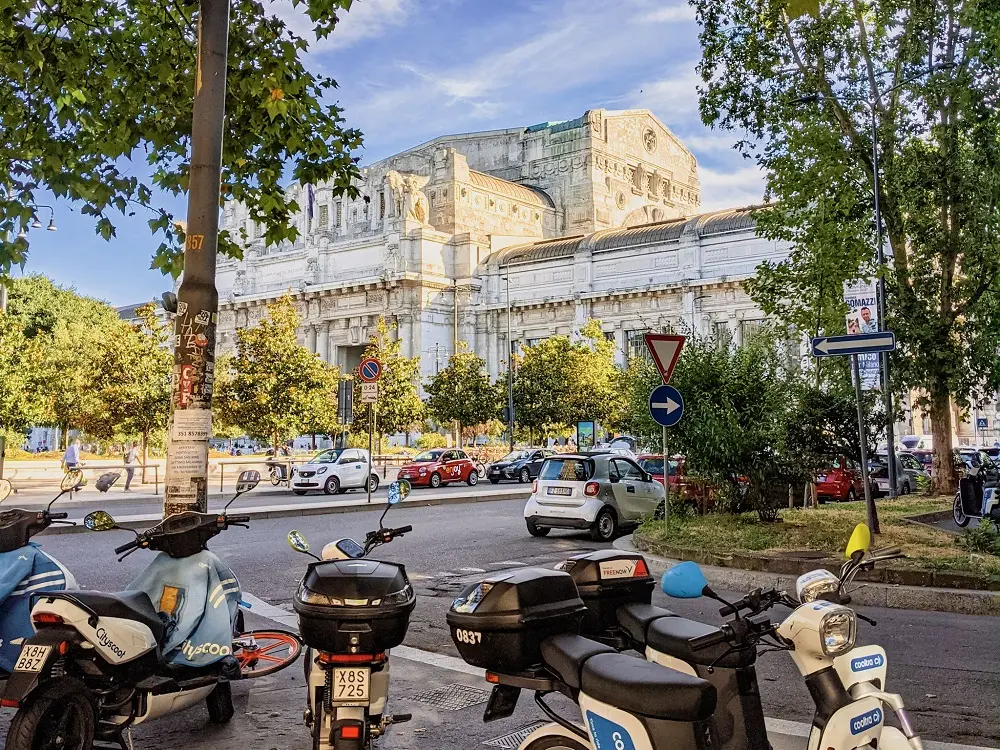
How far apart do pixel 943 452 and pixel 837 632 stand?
18664mm

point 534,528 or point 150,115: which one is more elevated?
point 150,115

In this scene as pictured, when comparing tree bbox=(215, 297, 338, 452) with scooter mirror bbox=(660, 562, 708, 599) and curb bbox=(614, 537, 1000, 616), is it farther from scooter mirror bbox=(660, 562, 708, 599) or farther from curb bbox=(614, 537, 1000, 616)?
scooter mirror bbox=(660, 562, 708, 599)

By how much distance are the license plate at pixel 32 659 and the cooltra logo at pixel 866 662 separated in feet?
9.56

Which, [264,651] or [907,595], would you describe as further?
[907,595]

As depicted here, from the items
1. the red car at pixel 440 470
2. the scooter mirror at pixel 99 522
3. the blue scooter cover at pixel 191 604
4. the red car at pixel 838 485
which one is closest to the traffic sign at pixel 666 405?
the blue scooter cover at pixel 191 604

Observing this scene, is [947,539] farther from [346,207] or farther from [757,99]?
[346,207]

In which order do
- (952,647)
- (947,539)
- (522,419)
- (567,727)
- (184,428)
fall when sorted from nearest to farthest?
(567,727) → (184,428) → (952,647) → (947,539) → (522,419)

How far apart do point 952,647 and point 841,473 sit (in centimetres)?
1731

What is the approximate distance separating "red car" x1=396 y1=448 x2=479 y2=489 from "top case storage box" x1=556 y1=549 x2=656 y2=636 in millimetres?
25252

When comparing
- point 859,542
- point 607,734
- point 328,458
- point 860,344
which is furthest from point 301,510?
point 859,542

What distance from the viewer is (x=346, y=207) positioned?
2596 inches

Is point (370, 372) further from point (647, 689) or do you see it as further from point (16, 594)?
point (647, 689)

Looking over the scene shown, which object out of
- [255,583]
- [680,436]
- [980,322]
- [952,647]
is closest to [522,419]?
[980,322]

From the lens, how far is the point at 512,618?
3182 mm
